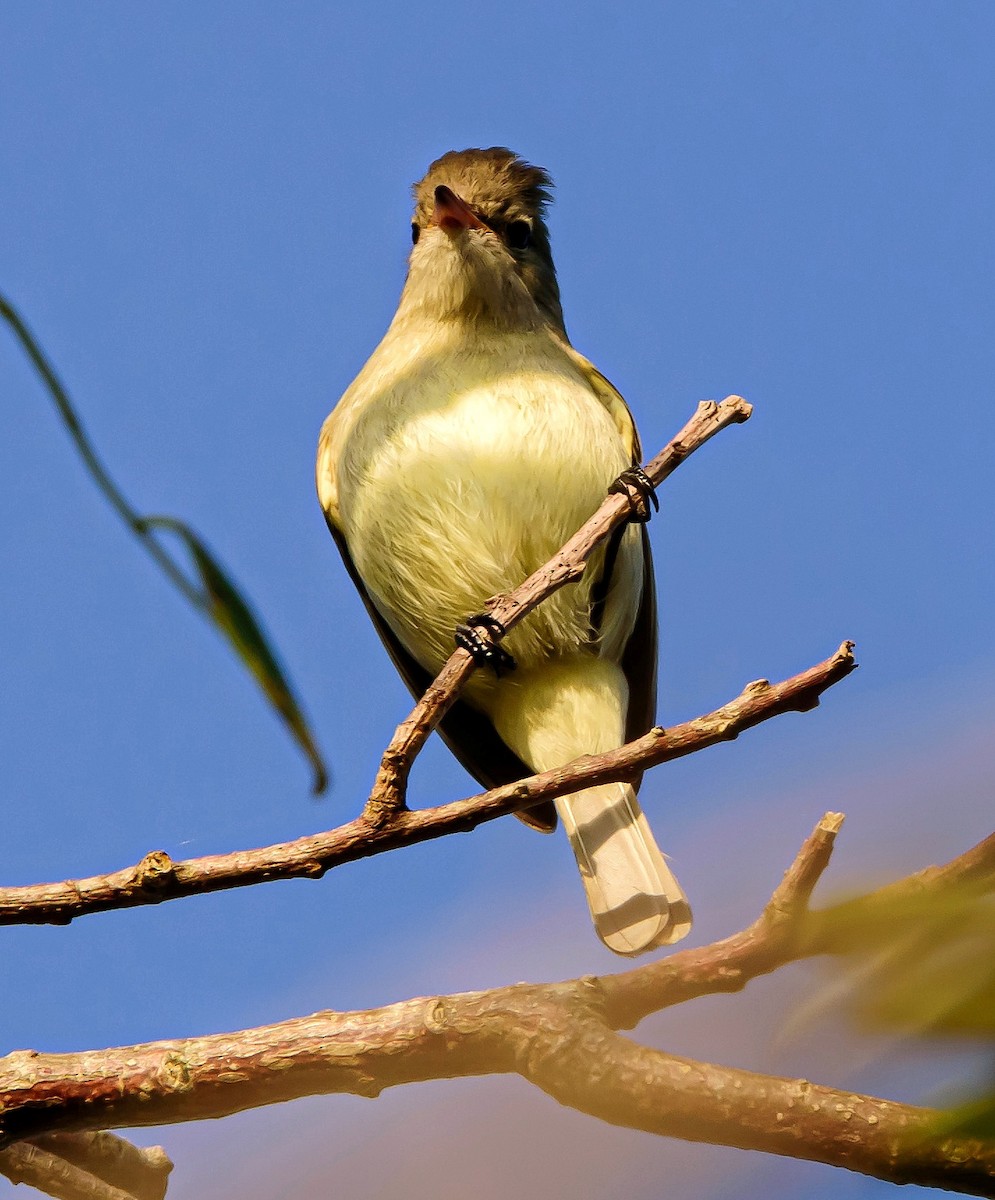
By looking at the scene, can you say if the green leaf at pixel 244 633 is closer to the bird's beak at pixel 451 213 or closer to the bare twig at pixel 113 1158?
the bare twig at pixel 113 1158

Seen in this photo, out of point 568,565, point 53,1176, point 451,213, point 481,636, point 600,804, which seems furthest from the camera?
point 451,213

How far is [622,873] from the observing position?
3.28 m

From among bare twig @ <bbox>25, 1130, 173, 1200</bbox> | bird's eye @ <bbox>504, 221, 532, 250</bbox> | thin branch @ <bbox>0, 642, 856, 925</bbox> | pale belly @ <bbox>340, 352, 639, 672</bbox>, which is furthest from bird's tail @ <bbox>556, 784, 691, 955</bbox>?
bird's eye @ <bbox>504, 221, 532, 250</bbox>

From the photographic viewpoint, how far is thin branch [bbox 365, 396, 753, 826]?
2291 mm

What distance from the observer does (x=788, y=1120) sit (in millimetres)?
1350

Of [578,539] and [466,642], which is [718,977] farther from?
[466,642]

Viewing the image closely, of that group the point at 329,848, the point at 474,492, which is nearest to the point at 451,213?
the point at 474,492

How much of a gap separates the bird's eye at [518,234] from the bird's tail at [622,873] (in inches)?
75.7

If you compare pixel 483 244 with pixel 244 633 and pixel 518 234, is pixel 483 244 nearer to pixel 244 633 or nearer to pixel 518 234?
pixel 518 234

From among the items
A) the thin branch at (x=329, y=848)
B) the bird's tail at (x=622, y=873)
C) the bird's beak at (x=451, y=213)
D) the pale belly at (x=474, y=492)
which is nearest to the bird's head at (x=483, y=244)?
the bird's beak at (x=451, y=213)

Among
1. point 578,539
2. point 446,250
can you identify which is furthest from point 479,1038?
point 446,250

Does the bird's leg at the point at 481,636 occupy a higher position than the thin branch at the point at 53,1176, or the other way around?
the bird's leg at the point at 481,636

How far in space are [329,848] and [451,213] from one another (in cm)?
252

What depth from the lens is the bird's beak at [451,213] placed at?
4.00 metres
